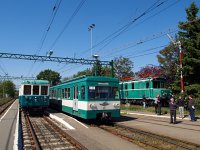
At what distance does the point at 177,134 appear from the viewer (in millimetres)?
14820

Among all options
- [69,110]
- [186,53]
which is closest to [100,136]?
[69,110]

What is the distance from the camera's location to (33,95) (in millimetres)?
27047

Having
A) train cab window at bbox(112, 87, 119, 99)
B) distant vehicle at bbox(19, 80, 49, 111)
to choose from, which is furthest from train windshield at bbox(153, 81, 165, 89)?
train cab window at bbox(112, 87, 119, 99)

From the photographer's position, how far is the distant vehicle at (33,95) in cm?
2673

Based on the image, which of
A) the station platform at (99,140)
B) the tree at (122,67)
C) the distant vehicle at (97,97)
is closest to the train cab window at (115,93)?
the distant vehicle at (97,97)

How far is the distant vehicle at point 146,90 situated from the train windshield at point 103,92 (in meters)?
15.9

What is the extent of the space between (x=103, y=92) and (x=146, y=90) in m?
18.1

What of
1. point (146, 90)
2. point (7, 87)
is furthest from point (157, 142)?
point (7, 87)

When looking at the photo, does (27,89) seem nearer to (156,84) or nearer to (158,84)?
(156,84)

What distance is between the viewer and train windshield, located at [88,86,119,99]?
18.9m

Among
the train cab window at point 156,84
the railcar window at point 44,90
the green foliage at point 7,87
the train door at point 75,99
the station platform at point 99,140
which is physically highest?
the green foliage at point 7,87

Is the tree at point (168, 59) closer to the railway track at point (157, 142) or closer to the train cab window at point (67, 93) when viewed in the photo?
the train cab window at point (67, 93)

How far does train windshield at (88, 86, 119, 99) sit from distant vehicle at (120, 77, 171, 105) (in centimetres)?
1594

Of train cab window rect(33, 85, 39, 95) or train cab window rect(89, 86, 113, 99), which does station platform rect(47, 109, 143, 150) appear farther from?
train cab window rect(33, 85, 39, 95)
